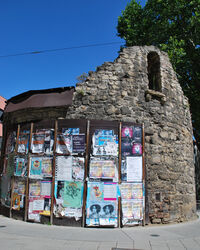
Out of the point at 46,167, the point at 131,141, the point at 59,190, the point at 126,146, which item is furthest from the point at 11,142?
the point at 131,141

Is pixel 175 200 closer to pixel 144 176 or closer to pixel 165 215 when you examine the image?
pixel 165 215

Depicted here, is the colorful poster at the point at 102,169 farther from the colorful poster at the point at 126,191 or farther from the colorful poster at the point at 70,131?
the colorful poster at the point at 70,131

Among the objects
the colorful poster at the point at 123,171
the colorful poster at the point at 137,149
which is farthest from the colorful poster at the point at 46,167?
the colorful poster at the point at 137,149

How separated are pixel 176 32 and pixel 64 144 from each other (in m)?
12.1

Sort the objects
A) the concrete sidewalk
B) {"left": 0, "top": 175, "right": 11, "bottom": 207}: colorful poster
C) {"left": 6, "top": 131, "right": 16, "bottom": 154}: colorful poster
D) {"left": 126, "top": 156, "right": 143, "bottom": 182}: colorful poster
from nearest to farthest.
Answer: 1. the concrete sidewalk
2. {"left": 126, "top": 156, "right": 143, "bottom": 182}: colorful poster
3. {"left": 0, "top": 175, "right": 11, "bottom": 207}: colorful poster
4. {"left": 6, "top": 131, "right": 16, "bottom": 154}: colorful poster

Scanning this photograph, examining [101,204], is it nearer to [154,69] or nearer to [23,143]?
[23,143]

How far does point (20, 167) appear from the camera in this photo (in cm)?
634

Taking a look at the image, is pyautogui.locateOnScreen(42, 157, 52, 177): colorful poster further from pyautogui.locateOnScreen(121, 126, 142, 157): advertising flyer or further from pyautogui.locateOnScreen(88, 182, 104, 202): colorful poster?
pyautogui.locateOnScreen(121, 126, 142, 157): advertising flyer

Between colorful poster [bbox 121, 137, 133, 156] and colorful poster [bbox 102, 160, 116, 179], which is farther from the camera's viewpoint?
colorful poster [bbox 121, 137, 133, 156]

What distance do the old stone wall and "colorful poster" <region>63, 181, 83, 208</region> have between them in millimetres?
1916

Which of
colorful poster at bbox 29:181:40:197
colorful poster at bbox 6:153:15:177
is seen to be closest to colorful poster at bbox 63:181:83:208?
colorful poster at bbox 29:181:40:197

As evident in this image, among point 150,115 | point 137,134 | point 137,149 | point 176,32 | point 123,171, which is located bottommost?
point 123,171

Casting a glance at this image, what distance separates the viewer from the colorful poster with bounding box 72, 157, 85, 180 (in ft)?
18.4

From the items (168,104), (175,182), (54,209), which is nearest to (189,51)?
(168,104)
